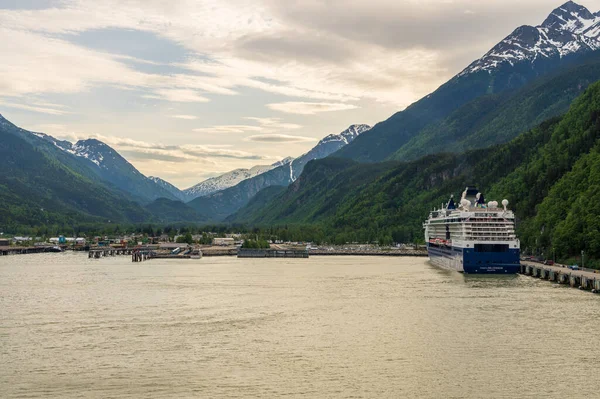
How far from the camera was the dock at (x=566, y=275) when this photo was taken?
11921 cm

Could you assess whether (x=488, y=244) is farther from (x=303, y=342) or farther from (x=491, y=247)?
(x=303, y=342)

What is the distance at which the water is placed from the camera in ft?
190

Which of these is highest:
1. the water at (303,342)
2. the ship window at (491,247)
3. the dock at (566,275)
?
the ship window at (491,247)

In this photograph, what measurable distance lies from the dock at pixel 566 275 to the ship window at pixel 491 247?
26.8 ft

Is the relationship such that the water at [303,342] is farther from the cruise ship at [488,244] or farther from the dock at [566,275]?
the cruise ship at [488,244]

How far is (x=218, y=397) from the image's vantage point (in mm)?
54562

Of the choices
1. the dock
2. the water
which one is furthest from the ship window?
the water

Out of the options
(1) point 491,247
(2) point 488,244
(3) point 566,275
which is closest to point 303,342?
(3) point 566,275

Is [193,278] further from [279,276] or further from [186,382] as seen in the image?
[186,382]

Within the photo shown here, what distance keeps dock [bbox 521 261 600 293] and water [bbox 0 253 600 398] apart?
3492mm

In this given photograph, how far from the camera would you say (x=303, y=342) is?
75.0m

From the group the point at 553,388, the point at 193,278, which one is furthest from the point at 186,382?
the point at 193,278

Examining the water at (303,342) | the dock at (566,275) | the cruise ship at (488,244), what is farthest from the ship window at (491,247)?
the water at (303,342)

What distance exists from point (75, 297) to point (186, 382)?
6296cm
